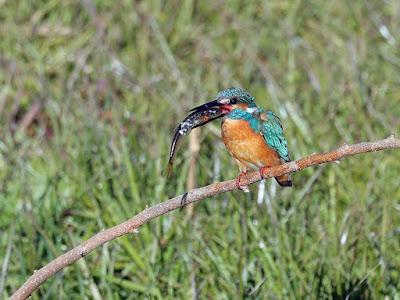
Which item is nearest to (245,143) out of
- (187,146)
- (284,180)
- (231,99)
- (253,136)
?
(253,136)

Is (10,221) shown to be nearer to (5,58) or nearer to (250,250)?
(250,250)

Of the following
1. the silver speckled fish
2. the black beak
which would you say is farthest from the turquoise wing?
the silver speckled fish

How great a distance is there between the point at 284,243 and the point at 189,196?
1.07m

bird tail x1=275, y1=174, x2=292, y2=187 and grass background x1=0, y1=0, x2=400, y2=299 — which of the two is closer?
bird tail x1=275, y1=174, x2=292, y2=187

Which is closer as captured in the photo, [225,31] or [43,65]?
[43,65]

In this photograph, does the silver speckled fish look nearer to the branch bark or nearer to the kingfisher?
the branch bark

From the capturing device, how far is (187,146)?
Result: 12.0 ft

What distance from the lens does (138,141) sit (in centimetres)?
368

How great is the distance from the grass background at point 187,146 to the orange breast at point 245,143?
431 millimetres

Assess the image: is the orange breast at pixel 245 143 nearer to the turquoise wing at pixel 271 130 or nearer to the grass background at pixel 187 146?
the turquoise wing at pixel 271 130

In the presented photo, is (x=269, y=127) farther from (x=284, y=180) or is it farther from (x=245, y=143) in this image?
(x=284, y=180)

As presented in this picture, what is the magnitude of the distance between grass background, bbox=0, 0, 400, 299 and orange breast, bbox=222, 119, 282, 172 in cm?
43

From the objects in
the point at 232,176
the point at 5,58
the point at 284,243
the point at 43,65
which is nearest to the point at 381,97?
the point at 232,176

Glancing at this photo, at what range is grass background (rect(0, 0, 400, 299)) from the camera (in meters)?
2.72
